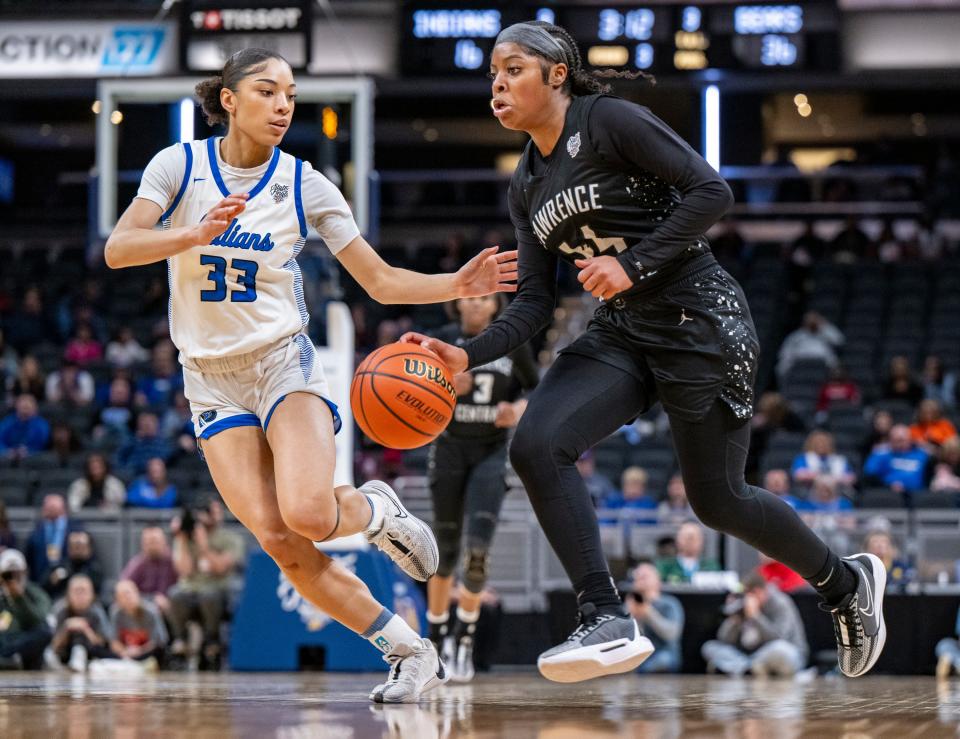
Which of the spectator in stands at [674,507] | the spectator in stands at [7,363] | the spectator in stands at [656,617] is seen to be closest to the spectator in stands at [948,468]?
the spectator in stands at [674,507]

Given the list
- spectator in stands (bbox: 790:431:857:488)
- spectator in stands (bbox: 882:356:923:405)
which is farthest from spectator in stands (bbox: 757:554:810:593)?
spectator in stands (bbox: 882:356:923:405)

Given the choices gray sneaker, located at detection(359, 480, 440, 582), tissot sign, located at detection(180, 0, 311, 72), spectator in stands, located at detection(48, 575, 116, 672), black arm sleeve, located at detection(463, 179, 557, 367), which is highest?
tissot sign, located at detection(180, 0, 311, 72)

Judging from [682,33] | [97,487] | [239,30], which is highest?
[682,33]

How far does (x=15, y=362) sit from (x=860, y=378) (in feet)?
31.8

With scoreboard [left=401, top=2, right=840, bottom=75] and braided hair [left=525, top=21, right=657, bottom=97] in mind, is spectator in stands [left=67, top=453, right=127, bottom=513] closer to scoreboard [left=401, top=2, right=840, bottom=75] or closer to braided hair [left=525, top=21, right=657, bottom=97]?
scoreboard [left=401, top=2, right=840, bottom=75]

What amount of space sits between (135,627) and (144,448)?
390 cm

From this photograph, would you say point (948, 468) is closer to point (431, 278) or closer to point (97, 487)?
point (97, 487)

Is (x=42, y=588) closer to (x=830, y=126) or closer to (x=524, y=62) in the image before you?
(x=524, y=62)

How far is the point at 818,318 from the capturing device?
1592 centimetres

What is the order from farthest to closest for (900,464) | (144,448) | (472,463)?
(144,448)
(900,464)
(472,463)

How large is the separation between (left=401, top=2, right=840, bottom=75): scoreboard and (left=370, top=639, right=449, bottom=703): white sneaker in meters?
10.5

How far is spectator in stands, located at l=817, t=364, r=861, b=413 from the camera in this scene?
48.3 ft

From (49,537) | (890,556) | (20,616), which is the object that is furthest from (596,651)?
(49,537)

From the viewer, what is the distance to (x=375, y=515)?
474 cm
